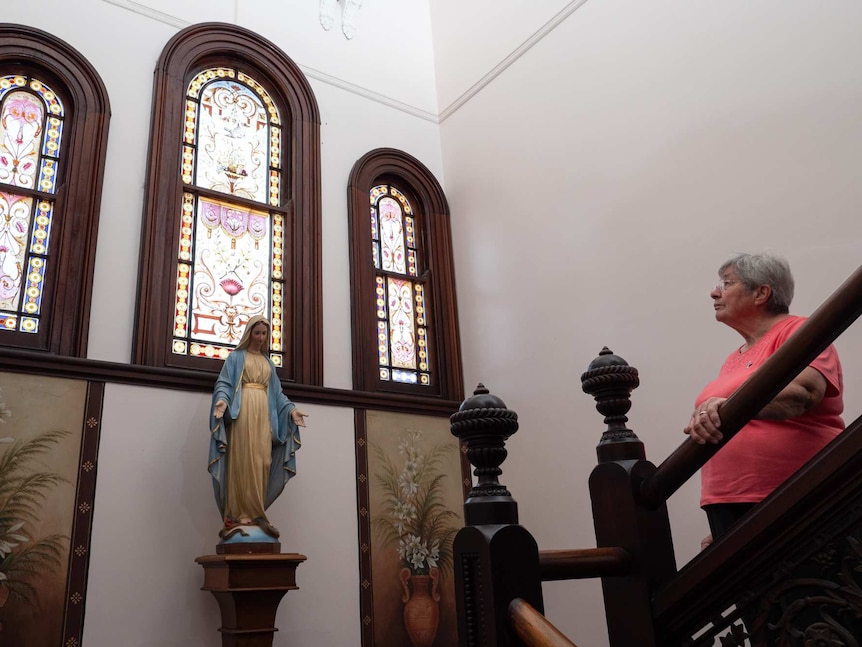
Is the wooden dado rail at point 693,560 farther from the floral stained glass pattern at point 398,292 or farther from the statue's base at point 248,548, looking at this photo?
the floral stained glass pattern at point 398,292

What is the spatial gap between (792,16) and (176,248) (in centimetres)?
473

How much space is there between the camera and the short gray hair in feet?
8.19

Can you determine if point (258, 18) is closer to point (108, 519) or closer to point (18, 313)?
point (18, 313)

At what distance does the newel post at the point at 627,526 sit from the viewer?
196 cm

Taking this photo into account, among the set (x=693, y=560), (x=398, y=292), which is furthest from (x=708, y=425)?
(x=398, y=292)

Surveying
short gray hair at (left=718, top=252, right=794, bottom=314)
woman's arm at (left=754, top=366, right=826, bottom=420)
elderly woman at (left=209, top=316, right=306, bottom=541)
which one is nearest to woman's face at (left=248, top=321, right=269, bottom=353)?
elderly woman at (left=209, top=316, right=306, bottom=541)

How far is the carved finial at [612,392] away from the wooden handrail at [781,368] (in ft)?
0.72

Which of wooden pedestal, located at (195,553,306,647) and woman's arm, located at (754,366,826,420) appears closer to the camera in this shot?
woman's arm, located at (754,366,826,420)

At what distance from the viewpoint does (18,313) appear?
5270mm

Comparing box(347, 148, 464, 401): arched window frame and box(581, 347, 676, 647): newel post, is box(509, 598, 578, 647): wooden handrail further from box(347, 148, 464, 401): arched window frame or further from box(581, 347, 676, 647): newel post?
box(347, 148, 464, 401): arched window frame

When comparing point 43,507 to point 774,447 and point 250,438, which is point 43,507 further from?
point 774,447

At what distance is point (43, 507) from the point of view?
15.7 ft

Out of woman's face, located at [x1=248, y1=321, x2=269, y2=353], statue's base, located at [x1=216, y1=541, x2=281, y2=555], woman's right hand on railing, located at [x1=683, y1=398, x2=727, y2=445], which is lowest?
woman's right hand on railing, located at [x1=683, y1=398, x2=727, y2=445]

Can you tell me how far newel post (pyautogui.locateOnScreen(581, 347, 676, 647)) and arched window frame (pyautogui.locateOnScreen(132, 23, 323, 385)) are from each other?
4194 mm
